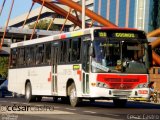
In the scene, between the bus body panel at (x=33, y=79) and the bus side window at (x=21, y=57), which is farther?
the bus side window at (x=21, y=57)

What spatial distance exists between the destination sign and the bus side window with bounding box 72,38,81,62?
1208 mm

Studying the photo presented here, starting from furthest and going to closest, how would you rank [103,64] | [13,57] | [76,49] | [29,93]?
[13,57]
[29,93]
[76,49]
[103,64]

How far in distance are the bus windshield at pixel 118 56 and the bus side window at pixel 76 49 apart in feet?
4.22

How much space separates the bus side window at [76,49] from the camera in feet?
72.6

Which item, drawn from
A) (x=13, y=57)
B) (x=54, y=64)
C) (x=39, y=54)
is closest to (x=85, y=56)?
(x=54, y=64)

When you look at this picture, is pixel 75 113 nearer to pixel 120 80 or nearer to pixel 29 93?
pixel 120 80

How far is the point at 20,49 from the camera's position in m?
29.6

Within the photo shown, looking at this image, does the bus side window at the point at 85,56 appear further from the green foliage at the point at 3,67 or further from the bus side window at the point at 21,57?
the green foliage at the point at 3,67

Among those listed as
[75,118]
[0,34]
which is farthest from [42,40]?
[0,34]

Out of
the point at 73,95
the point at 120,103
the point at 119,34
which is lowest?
the point at 120,103

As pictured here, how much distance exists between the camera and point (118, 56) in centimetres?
2091

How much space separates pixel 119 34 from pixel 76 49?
196cm

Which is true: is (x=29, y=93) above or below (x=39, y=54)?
below

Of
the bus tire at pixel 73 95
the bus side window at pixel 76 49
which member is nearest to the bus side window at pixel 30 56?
the bus tire at pixel 73 95
